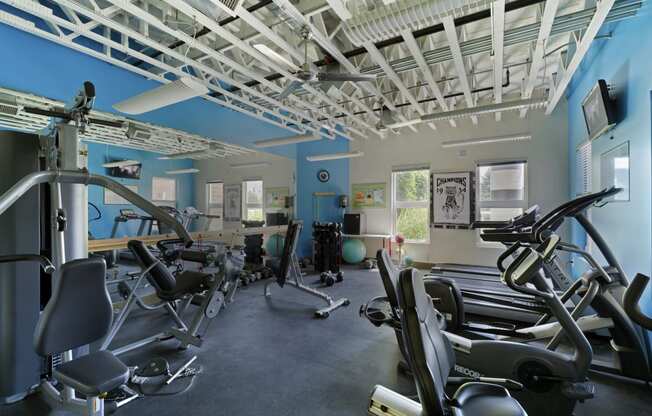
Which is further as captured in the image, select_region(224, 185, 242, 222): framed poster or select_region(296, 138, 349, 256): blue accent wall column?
select_region(296, 138, 349, 256): blue accent wall column

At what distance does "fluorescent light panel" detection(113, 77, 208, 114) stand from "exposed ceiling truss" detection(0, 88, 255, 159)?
1123 millimetres

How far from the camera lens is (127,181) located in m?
4.92

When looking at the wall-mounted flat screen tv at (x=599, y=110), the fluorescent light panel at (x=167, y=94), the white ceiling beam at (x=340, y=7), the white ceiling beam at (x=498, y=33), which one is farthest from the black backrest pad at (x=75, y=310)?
the wall-mounted flat screen tv at (x=599, y=110)

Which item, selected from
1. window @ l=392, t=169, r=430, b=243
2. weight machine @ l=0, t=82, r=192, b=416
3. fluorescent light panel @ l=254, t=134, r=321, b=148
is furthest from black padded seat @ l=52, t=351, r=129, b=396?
window @ l=392, t=169, r=430, b=243

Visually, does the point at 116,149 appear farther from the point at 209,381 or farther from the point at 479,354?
the point at 479,354

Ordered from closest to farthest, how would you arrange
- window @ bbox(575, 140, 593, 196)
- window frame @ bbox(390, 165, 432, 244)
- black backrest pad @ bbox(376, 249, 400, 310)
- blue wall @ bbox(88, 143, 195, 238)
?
1. black backrest pad @ bbox(376, 249, 400, 310)
2. window @ bbox(575, 140, 593, 196)
3. blue wall @ bbox(88, 143, 195, 238)
4. window frame @ bbox(390, 165, 432, 244)

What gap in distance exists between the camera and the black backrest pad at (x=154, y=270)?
2.90 m

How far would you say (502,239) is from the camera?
97.0 inches

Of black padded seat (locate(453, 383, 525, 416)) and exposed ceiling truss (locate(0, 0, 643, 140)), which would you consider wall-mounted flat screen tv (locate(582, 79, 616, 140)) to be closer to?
exposed ceiling truss (locate(0, 0, 643, 140))

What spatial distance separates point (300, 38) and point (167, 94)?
1.77m

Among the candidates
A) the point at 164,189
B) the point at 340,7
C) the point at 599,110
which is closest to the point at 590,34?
the point at 599,110

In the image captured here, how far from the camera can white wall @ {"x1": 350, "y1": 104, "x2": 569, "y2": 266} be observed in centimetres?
567

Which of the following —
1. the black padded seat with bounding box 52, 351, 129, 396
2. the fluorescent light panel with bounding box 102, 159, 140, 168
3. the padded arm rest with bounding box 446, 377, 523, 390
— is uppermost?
the fluorescent light panel with bounding box 102, 159, 140, 168

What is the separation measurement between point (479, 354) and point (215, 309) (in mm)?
2352
